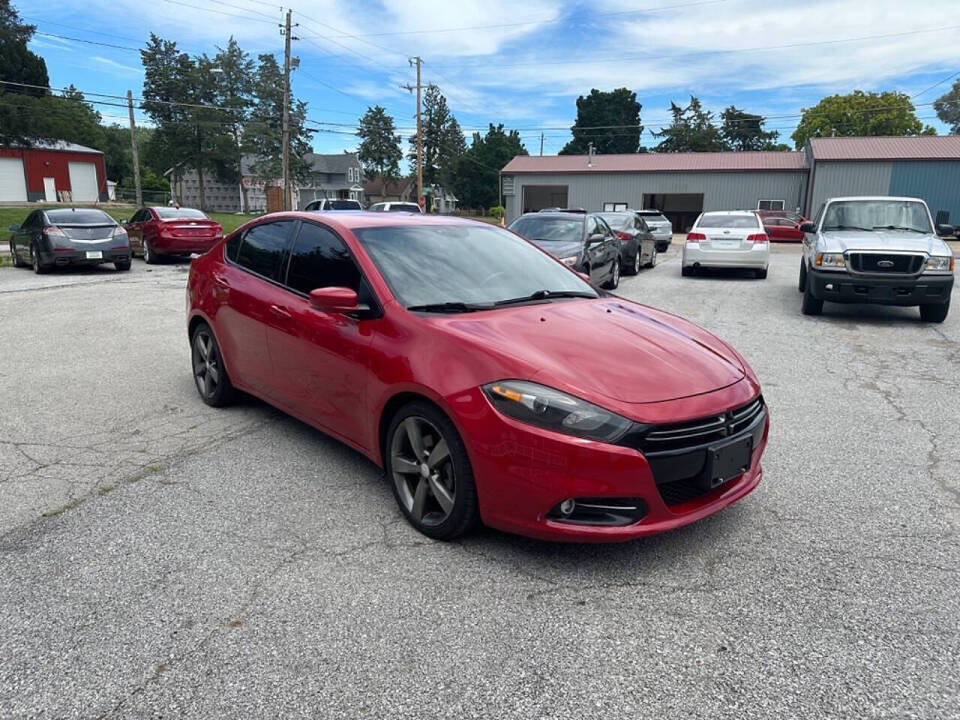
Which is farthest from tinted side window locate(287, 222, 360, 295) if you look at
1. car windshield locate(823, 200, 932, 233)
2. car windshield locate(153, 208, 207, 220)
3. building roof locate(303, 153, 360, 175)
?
building roof locate(303, 153, 360, 175)

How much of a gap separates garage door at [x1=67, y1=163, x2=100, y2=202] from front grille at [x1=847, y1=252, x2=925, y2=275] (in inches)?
2457

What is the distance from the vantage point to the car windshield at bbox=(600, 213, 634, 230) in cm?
1612

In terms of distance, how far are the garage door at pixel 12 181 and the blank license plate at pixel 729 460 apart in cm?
6319

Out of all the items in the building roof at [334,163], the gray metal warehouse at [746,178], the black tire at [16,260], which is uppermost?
the building roof at [334,163]

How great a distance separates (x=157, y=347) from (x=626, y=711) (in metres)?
6.98

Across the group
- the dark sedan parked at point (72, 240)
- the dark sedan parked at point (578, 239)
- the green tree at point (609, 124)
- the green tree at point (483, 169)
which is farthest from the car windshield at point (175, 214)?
the green tree at point (609, 124)

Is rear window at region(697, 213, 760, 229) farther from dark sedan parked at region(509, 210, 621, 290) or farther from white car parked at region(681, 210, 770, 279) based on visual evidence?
dark sedan parked at region(509, 210, 621, 290)

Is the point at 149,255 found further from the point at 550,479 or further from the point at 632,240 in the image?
the point at 550,479

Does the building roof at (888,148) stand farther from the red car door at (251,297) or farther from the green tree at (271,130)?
the green tree at (271,130)

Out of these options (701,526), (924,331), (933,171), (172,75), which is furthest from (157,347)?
(172,75)

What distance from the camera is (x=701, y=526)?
3.45 metres

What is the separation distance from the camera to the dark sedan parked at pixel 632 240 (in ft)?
50.7

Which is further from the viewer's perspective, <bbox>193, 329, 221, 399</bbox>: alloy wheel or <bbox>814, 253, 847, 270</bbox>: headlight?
<bbox>814, 253, 847, 270</bbox>: headlight

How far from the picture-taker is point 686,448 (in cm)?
292
